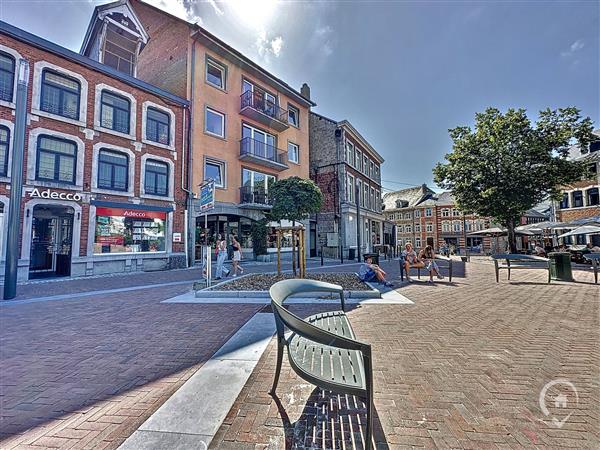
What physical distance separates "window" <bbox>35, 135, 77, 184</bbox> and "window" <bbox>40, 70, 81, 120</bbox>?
1.26m

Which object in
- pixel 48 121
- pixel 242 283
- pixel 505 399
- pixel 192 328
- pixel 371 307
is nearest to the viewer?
pixel 505 399

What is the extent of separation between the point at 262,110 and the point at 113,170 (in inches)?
411

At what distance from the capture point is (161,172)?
14727 millimetres

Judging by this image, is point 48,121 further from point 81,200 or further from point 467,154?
point 467,154

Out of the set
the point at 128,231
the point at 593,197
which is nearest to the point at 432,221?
the point at 593,197

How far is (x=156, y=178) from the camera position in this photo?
14.5m

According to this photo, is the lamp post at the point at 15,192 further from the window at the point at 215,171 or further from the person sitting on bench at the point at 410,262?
the person sitting on bench at the point at 410,262

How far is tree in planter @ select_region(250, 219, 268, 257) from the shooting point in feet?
58.7

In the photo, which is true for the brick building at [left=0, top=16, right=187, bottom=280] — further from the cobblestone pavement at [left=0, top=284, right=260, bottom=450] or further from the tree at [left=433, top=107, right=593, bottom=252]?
the tree at [left=433, top=107, right=593, bottom=252]

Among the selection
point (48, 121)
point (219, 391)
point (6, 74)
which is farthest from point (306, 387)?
Answer: point (6, 74)

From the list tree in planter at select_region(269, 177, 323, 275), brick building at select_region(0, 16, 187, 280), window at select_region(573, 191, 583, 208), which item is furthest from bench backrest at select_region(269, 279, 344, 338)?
window at select_region(573, 191, 583, 208)

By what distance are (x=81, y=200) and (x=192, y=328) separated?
35.8ft

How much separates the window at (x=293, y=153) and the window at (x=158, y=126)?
30.6 feet
